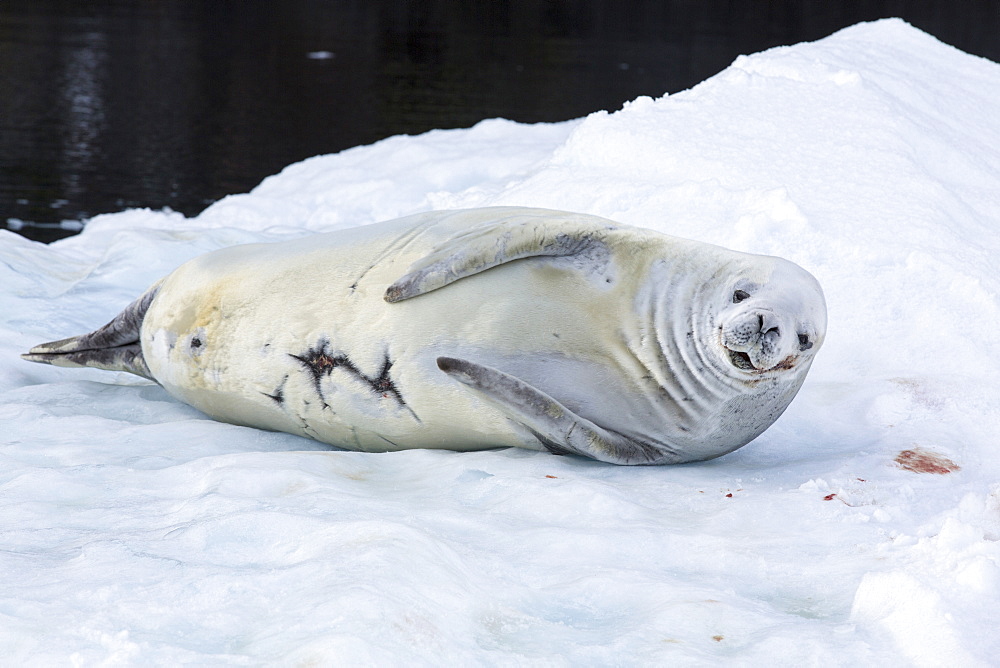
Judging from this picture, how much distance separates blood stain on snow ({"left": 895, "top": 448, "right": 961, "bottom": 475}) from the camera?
8.44ft

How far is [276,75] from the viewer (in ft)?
62.3

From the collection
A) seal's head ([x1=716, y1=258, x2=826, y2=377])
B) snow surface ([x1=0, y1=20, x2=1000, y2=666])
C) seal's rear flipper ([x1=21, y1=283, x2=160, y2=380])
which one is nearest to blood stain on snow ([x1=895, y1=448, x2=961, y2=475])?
snow surface ([x1=0, y1=20, x2=1000, y2=666])

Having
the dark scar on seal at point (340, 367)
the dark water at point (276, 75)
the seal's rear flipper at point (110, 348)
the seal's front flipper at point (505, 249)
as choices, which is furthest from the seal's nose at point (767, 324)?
the dark water at point (276, 75)

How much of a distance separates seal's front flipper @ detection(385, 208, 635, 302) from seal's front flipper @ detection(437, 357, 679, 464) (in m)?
0.22

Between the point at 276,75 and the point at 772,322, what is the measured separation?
1804 centimetres

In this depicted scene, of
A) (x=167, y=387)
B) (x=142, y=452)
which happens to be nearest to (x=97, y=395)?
(x=167, y=387)

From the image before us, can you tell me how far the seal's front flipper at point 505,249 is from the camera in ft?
8.41

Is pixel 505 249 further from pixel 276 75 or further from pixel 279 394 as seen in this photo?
pixel 276 75

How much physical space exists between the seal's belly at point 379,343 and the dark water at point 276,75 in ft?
18.9

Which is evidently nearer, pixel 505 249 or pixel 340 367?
pixel 505 249

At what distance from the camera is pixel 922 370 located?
10.4 ft

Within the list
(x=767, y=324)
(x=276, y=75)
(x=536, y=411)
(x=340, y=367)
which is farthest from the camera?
(x=276, y=75)

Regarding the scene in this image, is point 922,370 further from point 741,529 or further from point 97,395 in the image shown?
point 97,395

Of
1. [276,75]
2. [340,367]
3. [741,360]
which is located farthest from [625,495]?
[276,75]
